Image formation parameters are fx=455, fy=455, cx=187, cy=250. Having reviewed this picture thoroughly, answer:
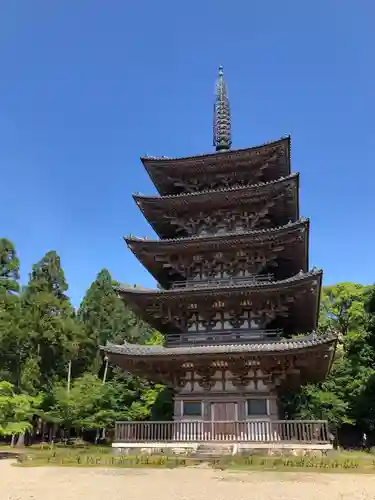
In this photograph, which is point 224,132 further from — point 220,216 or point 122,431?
point 122,431

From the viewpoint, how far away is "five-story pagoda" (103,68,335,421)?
69.4ft

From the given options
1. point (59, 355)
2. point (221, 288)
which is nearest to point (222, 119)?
point (221, 288)

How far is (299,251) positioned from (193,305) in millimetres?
6256

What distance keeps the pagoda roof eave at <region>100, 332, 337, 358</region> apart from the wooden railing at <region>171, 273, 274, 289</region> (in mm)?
3194

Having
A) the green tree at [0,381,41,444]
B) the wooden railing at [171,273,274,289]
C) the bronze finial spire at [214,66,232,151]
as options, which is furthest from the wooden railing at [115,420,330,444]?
the bronze finial spire at [214,66,232,151]

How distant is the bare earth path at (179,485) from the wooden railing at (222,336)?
7.36 metres

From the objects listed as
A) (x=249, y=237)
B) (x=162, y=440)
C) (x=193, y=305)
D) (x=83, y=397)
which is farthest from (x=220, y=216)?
(x=83, y=397)

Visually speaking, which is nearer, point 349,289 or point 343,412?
point 343,412

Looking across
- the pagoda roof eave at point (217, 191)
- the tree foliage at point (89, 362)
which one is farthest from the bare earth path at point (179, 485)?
the tree foliage at point (89, 362)

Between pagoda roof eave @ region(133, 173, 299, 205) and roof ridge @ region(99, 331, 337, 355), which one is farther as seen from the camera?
pagoda roof eave @ region(133, 173, 299, 205)

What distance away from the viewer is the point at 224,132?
3155 cm

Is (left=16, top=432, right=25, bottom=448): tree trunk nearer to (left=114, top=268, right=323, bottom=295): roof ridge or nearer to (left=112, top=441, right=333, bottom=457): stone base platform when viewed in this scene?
(left=112, top=441, right=333, bottom=457): stone base platform

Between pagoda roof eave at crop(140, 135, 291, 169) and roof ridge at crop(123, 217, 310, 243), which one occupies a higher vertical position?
pagoda roof eave at crop(140, 135, 291, 169)

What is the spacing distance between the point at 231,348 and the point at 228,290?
2.75m
